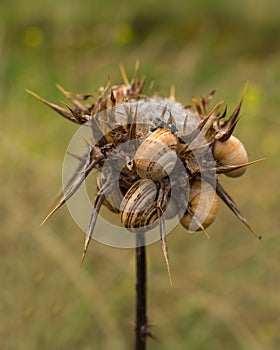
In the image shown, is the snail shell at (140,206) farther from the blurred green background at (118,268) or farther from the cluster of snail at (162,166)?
the blurred green background at (118,268)

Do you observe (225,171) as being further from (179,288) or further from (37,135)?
(37,135)

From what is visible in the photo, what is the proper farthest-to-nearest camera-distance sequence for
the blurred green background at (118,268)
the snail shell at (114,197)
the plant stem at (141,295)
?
the blurred green background at (118,268)
the plant stem at (141,295)
the snail shell at (114,197)

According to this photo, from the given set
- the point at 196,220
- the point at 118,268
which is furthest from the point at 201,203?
the point at 118,268

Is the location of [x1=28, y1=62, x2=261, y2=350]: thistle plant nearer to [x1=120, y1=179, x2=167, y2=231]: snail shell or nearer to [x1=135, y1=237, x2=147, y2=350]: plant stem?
[x1=120, y1=179, x2=167, y2=231]: snail shell

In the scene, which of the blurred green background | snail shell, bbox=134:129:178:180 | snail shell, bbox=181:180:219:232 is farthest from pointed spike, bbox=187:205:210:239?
the blurred green background

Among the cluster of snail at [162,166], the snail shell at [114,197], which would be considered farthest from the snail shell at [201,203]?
the snail shell at [114,197]

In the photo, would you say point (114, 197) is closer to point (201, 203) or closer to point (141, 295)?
point (201, 203)

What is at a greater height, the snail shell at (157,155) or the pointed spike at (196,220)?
the snail shell at (157,155)
